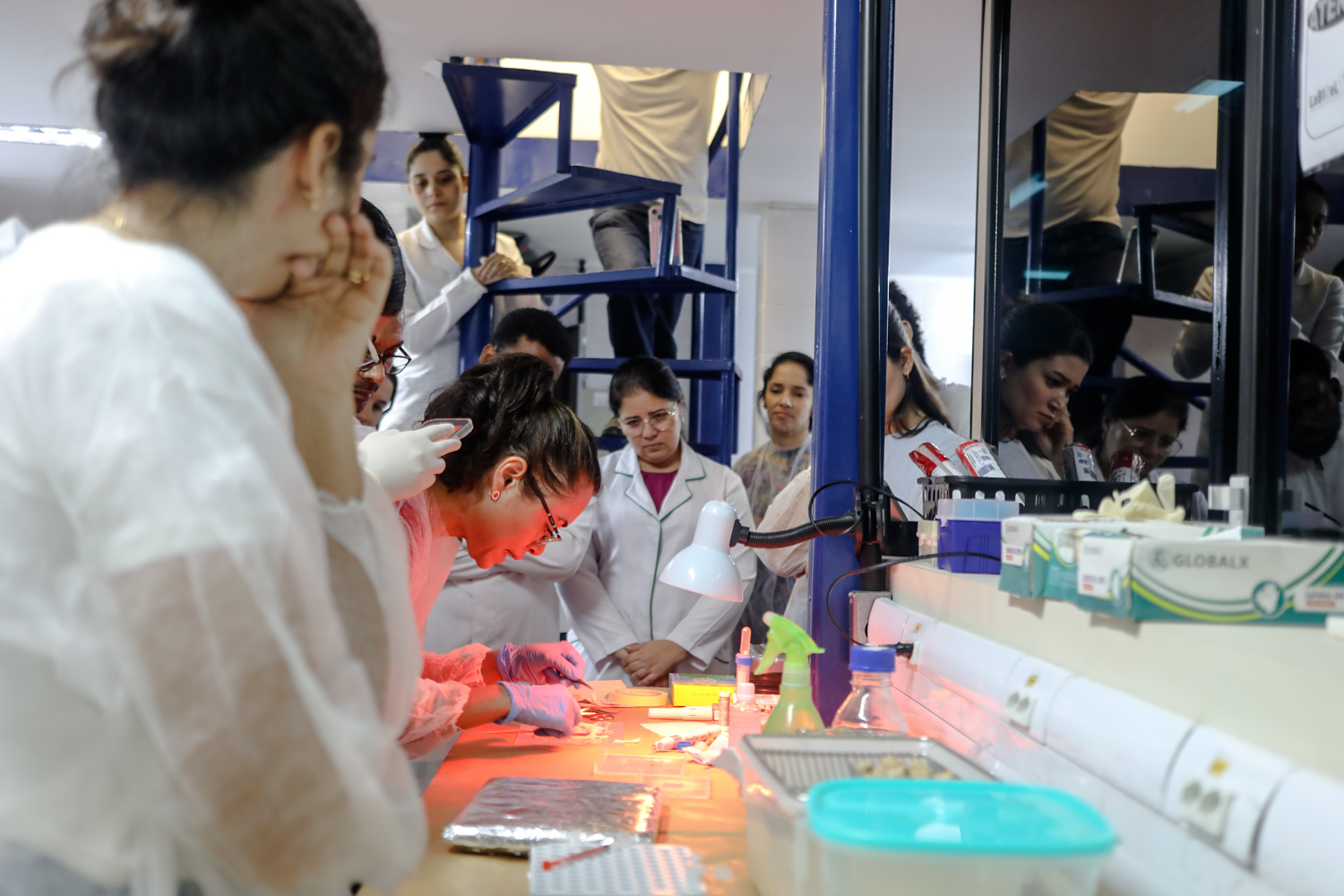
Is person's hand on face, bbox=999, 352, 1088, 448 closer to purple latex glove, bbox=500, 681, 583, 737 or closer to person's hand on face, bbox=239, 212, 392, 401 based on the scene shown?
purple latex glove, bbox=500, 681, 583, 737

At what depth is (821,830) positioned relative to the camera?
710mm

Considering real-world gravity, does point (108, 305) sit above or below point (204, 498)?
above

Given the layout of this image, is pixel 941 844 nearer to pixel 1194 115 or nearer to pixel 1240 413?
pixel 1240 413

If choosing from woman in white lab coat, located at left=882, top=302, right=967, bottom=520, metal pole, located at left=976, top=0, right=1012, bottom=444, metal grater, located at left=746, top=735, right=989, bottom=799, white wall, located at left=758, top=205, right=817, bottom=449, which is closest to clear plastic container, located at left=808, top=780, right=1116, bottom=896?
metal grater, located at left=746, top=735, right=989, bottom=799

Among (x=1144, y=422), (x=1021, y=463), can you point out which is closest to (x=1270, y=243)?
(x=1144, y=422)

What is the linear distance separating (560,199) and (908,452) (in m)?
1.71

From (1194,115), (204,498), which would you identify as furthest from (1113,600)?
(1194,115)

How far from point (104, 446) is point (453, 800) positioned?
0.90m

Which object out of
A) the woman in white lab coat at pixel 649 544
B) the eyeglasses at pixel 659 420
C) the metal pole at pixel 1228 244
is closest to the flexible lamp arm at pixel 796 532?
the metal pole at pixel 1228 244

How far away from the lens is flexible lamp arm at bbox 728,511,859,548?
1553 mm

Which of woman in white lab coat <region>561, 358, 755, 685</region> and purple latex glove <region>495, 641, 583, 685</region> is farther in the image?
woman in white lab coat <region>561, 358, 755, 685</region>

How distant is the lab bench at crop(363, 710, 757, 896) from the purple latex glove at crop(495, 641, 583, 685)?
0.22 metres

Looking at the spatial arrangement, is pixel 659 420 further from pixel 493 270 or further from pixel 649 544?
pixel 493 270

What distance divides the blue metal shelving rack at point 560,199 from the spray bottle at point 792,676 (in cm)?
234
